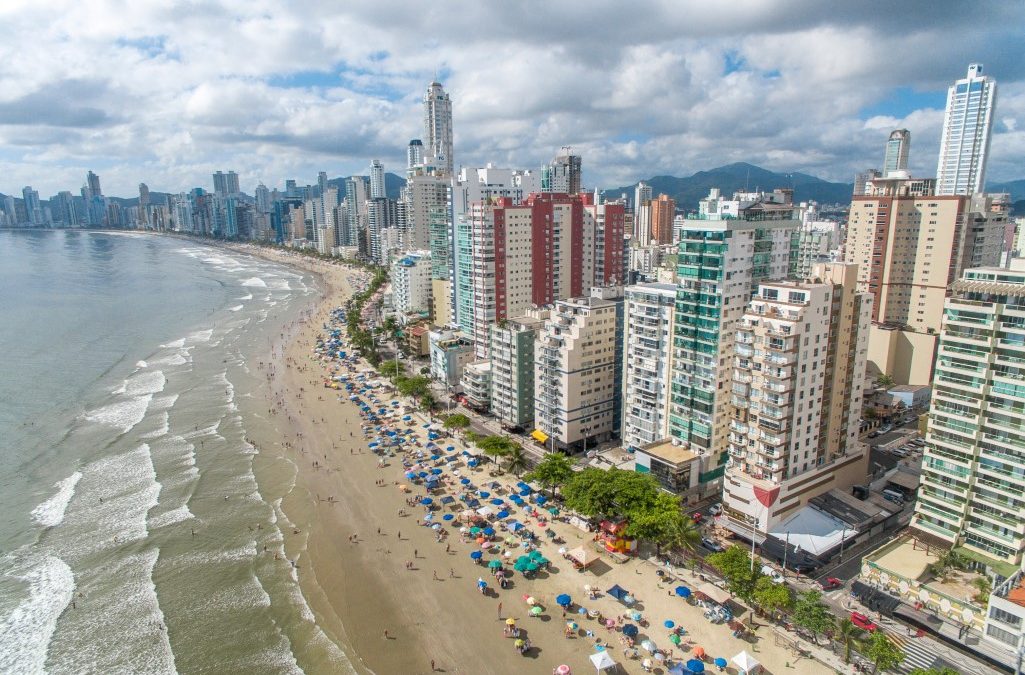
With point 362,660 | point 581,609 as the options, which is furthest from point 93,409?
point 581,609

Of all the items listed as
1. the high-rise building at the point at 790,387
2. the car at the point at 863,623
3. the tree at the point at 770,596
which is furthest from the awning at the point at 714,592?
the car at the point at 863,623

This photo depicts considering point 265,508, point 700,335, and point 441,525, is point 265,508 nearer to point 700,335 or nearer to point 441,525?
point 441,525

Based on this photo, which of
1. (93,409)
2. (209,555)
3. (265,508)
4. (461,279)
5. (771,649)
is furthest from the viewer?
(461,279)

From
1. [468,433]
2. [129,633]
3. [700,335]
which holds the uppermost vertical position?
[700,335]

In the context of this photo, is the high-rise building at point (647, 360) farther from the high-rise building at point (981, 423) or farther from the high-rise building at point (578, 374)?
the high-rise building at point (981, 423)

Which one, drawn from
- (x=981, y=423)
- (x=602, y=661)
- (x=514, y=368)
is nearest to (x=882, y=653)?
(x=602, y=661)

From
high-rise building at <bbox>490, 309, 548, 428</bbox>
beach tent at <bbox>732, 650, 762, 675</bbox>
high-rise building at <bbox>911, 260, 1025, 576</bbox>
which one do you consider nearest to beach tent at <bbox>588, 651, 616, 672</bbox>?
beach tent at <bbox>732, 650, 762, 675</bbox>

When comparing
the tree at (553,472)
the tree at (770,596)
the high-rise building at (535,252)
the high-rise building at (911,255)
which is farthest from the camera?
the high-rise building at (535,252)
